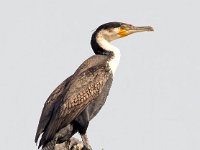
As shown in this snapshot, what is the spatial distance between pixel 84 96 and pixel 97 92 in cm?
34

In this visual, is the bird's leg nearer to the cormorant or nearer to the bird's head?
the cormorant

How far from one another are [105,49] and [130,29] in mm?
1089

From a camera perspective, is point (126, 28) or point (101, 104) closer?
point (101, 104)

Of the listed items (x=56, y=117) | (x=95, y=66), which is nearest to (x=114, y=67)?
(x=95, y=66)

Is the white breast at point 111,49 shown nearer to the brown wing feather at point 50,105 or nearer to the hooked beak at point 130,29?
the hooked beak at point 130,29

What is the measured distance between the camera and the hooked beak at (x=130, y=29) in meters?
24.9

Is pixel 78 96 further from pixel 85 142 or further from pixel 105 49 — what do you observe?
pixel 105 49

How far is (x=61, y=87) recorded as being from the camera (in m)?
23.3

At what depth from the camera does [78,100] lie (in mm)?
22891

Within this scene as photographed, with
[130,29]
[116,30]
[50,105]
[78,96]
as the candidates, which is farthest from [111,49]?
[50,105]

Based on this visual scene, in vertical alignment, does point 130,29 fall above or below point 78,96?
above

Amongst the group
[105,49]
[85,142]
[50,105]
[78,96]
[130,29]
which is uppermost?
[130,29]

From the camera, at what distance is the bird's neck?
23875mm

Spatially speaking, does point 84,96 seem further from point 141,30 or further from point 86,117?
point 141,30
